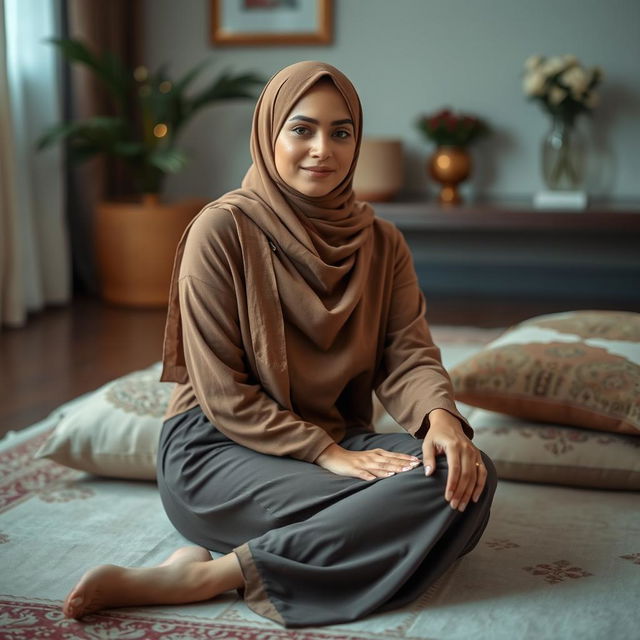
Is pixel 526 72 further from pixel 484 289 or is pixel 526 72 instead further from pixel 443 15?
pixel 484 289

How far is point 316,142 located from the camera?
71.5 inches

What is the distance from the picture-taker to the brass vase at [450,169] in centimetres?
499

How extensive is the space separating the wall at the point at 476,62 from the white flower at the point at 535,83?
0.32m

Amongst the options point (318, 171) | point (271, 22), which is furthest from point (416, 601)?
point (271, 22)

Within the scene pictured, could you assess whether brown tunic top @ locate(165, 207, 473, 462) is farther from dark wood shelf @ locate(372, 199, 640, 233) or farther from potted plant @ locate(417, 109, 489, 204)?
potted plant @ locate(417, 109, 489, 204)

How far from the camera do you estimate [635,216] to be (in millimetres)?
4434

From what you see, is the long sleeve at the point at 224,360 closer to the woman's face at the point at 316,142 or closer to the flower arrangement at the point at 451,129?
the woman's face at the point at 316,142

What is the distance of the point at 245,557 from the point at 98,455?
2.45 feet

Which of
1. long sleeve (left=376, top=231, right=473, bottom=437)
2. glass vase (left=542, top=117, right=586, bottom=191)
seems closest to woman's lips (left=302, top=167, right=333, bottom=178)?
long sleeve (left=376, top=231, right=473, bottom=437)

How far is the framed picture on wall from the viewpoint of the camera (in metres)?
5.23

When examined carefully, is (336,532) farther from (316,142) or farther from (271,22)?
(271,22)

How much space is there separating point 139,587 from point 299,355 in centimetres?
51

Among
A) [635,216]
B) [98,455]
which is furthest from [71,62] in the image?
[98,455]

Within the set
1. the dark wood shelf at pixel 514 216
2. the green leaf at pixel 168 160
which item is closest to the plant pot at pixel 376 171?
the dark wood shelf at pixel 514 216
